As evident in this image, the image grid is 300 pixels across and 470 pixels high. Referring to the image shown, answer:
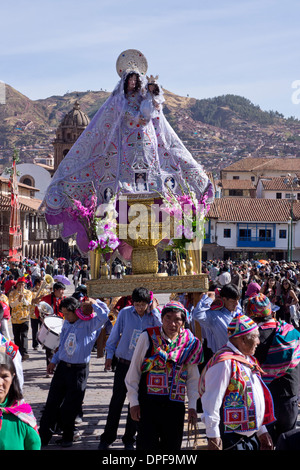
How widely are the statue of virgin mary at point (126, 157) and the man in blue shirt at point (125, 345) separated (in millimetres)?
4390

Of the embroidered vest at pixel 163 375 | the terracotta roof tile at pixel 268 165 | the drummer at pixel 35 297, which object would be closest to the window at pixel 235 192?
the terracotta roof tile at pixel 268 165

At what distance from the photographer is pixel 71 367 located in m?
7.74

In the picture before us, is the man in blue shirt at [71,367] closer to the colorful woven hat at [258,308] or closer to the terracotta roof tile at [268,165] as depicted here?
the colorful woven hat at [258,308]

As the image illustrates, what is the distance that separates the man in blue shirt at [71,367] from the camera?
7613 mm

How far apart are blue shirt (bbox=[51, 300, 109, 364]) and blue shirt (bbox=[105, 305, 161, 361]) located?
1.28 ft

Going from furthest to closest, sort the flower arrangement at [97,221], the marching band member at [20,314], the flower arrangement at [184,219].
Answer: the marching band member at [20,314] → the flower arrangement at [184,219] → the flower arrangement at [97,221]

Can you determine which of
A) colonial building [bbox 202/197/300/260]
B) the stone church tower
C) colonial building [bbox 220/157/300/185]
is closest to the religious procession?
colonial building [bbox 202/197/300/260]

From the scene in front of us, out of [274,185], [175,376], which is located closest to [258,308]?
[175,376]

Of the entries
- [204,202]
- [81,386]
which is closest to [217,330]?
[81,386]

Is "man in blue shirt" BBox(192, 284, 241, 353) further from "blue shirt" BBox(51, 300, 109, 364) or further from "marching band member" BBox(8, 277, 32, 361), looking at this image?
"marching band member" BBox(8, 277, 32, 361)

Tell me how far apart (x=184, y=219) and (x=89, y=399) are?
2.95 meters

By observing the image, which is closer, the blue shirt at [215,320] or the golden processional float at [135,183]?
the blue shirt at [215,320]

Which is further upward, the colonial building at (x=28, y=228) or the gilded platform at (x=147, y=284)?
the colonial building at (x=28, y=228)

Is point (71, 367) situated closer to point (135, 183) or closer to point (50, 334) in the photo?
point (50, 334)
